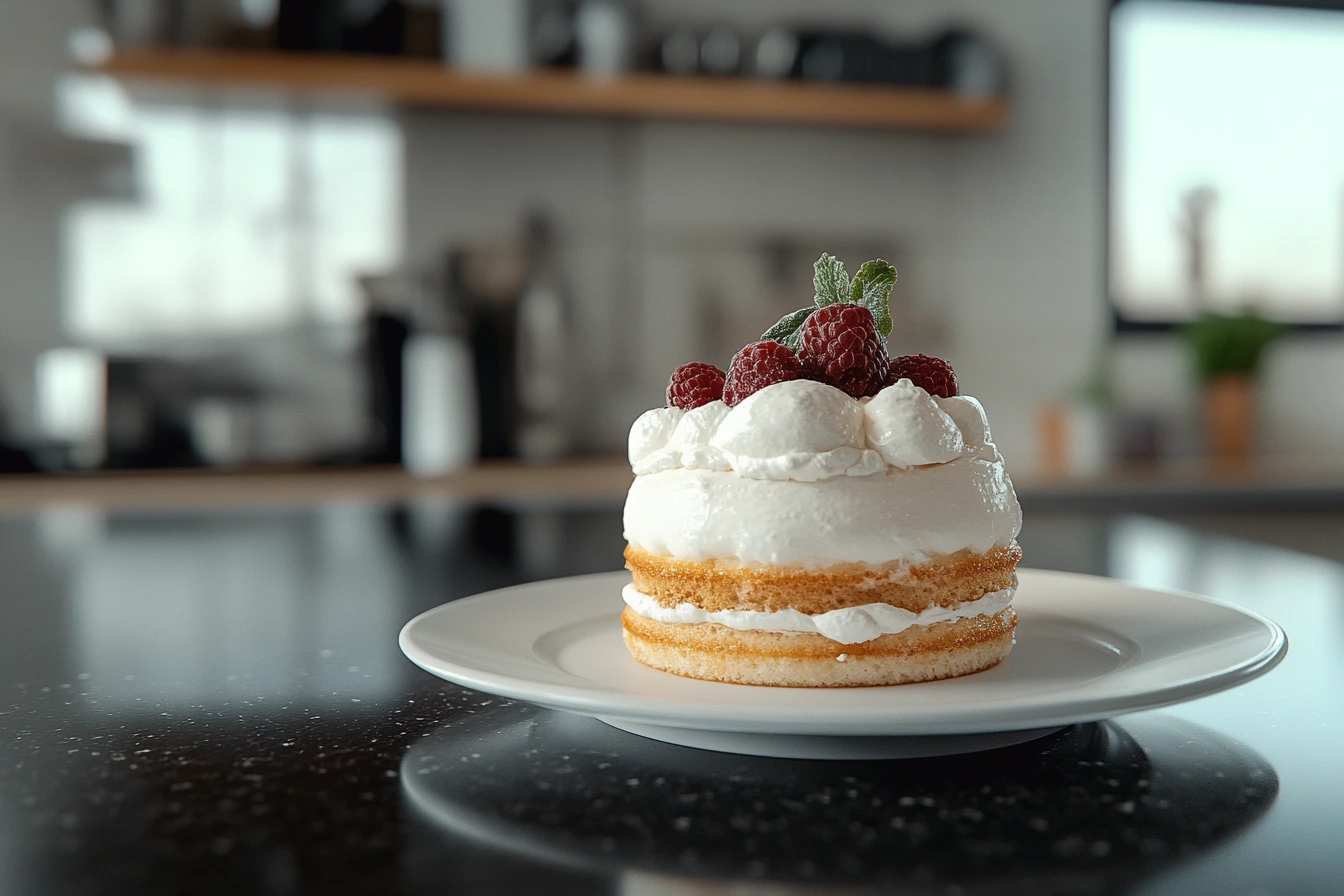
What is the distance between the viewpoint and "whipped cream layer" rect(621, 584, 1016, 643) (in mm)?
803

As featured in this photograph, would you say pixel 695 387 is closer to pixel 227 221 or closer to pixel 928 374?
pixel 928 374

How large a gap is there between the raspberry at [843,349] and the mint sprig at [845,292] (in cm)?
5

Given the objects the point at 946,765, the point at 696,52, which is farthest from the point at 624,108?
the point at 946,765

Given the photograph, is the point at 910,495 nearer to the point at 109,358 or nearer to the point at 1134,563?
the point at 1134,563

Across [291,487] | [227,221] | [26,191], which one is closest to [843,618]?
[291,487]

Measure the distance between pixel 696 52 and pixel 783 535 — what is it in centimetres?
279

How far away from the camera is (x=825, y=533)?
2.66 ft

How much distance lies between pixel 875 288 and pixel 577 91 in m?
2.43

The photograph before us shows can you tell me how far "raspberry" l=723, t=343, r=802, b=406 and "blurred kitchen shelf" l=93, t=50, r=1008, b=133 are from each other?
245 cm

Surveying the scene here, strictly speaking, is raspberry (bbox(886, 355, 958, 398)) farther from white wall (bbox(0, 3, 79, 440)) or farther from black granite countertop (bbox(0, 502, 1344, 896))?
white wall (bbox(0, 3, 79, 440))

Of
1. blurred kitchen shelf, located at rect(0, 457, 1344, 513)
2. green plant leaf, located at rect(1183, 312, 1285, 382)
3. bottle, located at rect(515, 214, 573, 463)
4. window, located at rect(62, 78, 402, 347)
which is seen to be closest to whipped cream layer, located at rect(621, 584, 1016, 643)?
blurred kitchen shelf, located at rect(0, 457, 1344, 513)

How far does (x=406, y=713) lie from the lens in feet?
2.58

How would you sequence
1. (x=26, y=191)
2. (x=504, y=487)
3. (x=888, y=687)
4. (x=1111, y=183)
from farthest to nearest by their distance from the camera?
(x=1111, y=183), (x=26, y=191), (x=504, y=487), (x=888, y=687)

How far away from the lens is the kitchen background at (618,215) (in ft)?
10.4
